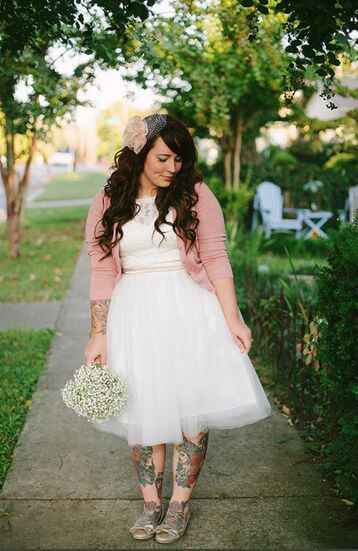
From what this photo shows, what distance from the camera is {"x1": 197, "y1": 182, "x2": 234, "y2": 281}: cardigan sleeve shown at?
309 cm

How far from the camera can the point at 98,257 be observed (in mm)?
3111

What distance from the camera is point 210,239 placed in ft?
10.2

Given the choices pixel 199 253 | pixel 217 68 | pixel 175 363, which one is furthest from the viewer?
pixel 217 68

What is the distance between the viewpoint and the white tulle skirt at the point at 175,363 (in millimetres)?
2996

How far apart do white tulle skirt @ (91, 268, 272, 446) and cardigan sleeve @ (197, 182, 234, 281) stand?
107 millimetres

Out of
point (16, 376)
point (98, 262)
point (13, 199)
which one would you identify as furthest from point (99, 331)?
point (13, 199)

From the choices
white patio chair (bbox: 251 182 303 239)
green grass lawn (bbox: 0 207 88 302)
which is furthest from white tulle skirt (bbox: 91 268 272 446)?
white patio chair (bbox: 251 182 303 239)

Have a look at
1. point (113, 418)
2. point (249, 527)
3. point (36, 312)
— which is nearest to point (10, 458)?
point (113, 418)

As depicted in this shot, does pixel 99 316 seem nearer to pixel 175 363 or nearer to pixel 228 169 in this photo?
pixel 175 363

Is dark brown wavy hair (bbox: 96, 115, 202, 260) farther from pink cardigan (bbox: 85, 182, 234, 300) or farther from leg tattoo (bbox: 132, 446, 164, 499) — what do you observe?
leg tattoo (bbox: 132, 446, 164, 499)

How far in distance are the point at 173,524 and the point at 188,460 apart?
288mm

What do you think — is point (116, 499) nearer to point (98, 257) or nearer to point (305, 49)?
point (98, 257)

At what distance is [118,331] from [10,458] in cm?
146

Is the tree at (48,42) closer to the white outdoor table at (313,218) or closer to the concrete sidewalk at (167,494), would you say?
the concrete sidewalk at (167,494)
